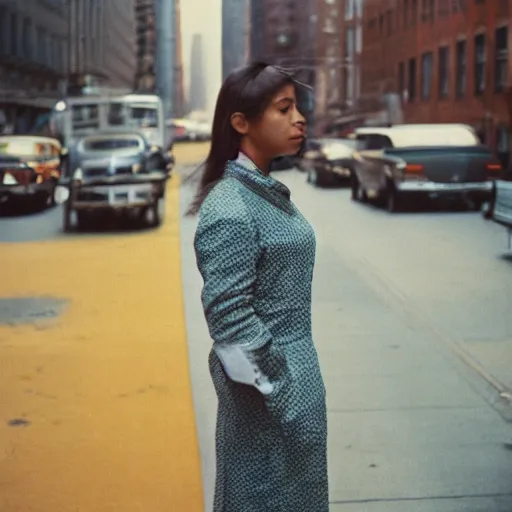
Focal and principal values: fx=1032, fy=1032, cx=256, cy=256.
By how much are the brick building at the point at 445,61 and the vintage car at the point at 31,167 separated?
5.53 m

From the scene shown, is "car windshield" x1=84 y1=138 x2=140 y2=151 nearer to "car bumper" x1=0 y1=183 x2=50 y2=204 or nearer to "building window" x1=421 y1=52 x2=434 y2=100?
"car bumper" x1=0 y1=183 x2=50 y2=204

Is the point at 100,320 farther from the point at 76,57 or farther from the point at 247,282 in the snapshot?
the point at 247,282

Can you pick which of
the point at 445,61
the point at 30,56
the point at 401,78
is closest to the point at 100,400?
the point at 30,56

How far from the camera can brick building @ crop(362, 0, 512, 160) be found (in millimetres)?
16797

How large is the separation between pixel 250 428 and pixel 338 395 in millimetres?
3386

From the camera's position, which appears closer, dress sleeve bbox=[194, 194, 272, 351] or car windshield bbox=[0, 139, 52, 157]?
dress sleeve bbox=[194, 194, 272, 351]

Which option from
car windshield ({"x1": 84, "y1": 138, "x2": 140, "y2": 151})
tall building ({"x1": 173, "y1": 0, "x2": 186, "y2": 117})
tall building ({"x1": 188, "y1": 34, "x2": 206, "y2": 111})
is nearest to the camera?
tall building ({"x1": 188, "y1": 34, "x2": 206, "y2": 111})

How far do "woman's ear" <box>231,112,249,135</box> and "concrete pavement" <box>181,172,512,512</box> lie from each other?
2178 mm

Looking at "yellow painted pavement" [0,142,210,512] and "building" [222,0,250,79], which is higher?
"building" [222,0,250,79]

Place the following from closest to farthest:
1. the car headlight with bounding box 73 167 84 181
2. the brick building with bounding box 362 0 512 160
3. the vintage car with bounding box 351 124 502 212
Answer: the car headlight with bounding box 73 167 84 181 → the vintage car with bounding box 351 124 502 212 → the brick building with bounding box 362 0 512 160

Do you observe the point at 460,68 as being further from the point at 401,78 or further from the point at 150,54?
the point at 150,54

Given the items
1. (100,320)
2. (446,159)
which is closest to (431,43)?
(446,159)

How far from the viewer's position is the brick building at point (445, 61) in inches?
661

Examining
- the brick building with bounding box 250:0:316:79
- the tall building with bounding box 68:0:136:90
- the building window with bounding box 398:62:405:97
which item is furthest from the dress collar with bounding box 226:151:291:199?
the building window with bounding box 398:62:405:97
